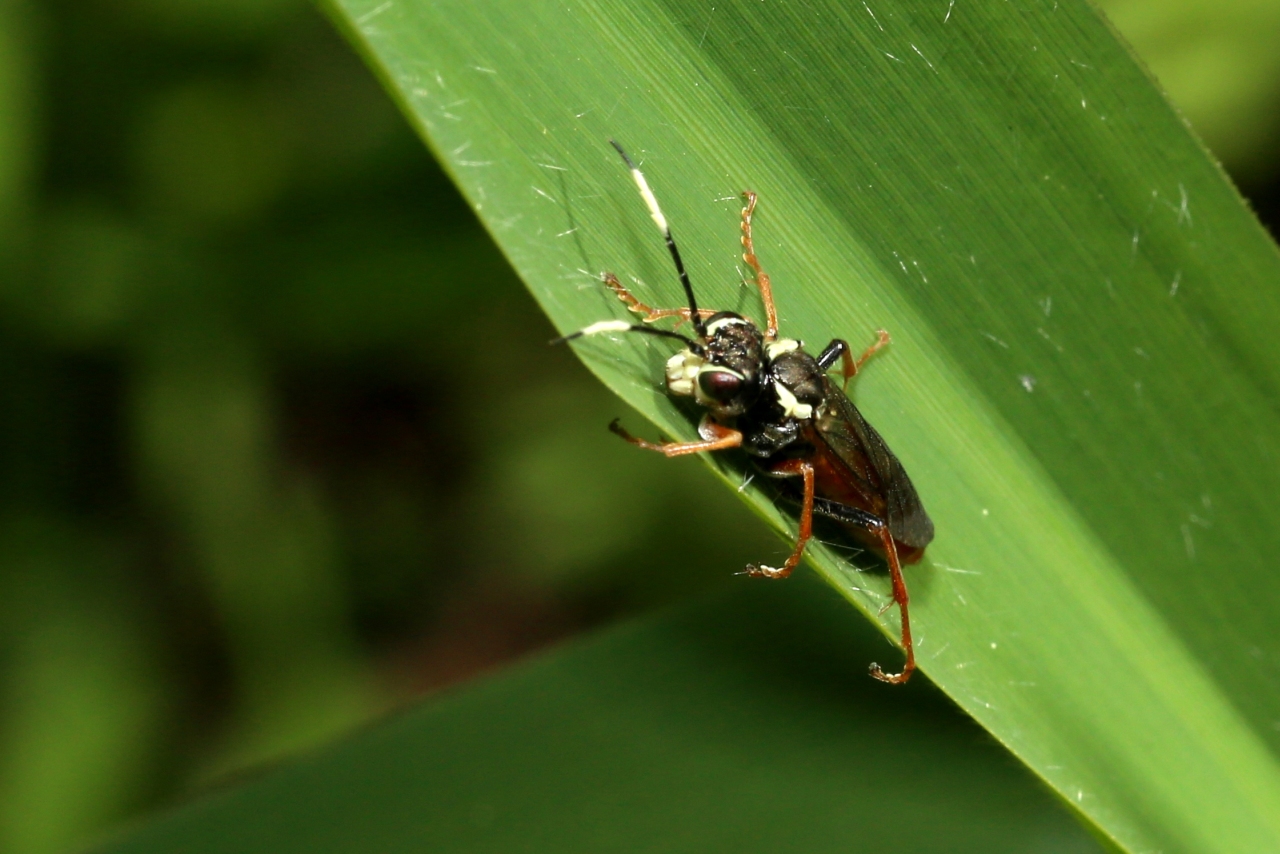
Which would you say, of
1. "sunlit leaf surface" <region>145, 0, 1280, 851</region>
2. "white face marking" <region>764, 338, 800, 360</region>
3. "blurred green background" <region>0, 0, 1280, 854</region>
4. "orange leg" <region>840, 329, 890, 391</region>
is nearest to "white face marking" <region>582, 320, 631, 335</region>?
"sunlit leaf surface" <region>145, 0, 1280, 851</region>

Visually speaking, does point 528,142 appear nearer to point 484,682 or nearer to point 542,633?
point 484,682

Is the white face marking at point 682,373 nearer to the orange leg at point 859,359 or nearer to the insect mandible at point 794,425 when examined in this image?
the insect mandible at point 794,425

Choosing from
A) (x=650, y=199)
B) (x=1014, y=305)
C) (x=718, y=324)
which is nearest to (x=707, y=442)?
(x=718, y=324)

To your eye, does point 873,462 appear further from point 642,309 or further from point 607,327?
point 607,327

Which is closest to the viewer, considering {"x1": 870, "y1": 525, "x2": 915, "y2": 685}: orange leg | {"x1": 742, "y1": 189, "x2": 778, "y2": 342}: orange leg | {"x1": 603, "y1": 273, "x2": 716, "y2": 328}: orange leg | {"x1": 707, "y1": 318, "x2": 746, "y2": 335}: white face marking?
{"x1": 603, "y1": 273, "x2": 716, "y2": 328}: orange leg

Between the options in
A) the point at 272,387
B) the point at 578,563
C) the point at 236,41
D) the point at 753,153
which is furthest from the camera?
the point at 578,563

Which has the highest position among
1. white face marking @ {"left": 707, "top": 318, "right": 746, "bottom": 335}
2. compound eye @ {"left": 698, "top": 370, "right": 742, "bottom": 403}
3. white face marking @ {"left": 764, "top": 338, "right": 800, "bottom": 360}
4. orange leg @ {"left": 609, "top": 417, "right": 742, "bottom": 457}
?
white face marking @ {"left": 707, "top": 318, "right": 746, "bottom": 335}

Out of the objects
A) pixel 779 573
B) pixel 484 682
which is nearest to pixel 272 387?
pixel 484 682

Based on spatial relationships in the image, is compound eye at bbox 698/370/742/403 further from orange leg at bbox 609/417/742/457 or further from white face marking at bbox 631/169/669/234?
white face marking at bbox 631/169/669/234
